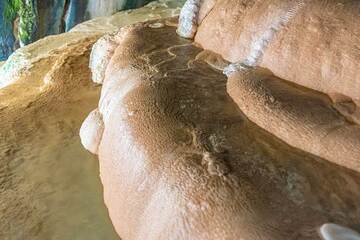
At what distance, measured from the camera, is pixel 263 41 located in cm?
358

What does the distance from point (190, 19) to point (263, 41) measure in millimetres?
1138

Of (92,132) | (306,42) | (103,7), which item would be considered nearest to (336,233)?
(306,42)

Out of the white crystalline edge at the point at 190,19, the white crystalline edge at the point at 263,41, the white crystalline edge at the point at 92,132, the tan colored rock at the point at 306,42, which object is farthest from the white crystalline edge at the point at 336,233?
the white crystalline edge at the point at 190,19

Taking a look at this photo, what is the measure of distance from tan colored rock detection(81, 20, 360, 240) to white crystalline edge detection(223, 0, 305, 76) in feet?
0.54

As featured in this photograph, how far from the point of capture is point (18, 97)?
4.65m

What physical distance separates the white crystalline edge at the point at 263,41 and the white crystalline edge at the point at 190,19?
3.27ft

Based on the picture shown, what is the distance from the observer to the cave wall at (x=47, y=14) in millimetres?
7891

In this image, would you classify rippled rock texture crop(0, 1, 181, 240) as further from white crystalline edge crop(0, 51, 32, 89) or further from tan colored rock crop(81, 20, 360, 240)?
tan colored rock crop(81, 20, 360, 240)

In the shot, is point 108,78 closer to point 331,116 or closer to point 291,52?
point 291,52

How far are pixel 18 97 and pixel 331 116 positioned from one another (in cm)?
308

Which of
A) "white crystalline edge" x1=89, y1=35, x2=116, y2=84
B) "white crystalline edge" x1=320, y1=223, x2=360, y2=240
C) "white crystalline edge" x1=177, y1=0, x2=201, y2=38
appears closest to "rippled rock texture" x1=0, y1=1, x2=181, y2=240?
"white crystalline edge" x1=89, y1=35, x2=116, y2=84

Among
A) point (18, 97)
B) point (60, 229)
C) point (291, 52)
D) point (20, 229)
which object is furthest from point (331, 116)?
point (18, 97)

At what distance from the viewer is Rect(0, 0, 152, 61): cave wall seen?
7.89 metres

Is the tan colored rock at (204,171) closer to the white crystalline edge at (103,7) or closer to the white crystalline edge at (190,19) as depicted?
the white crystalline edge at (190,19)
